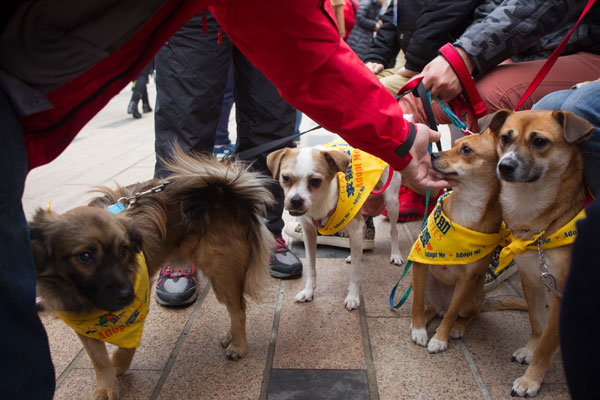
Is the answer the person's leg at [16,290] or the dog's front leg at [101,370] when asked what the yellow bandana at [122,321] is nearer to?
the dog's front leg at [101,370]

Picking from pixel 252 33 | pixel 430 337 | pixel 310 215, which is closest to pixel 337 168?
pixel 310 215

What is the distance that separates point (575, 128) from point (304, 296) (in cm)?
178

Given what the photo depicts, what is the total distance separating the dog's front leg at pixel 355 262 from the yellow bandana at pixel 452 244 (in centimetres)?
52

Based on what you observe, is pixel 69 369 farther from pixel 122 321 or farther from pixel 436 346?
pixel 436 346

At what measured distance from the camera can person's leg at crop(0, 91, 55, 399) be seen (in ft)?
2.49

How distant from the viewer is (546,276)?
1.90 meters

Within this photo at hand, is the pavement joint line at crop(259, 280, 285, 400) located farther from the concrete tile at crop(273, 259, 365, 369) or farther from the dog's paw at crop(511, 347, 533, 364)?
the dog's paw at crop(511, 347, 533, 364)

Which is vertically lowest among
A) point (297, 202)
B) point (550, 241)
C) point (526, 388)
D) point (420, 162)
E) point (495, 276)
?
point (495, 276)

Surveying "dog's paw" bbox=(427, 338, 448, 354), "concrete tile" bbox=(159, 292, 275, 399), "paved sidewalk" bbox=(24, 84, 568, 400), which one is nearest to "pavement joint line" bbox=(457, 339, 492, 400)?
"paved sidewalk" bbox=(24, 84, 568, 400)

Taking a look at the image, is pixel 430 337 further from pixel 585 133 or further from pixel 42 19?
pixel 42 19

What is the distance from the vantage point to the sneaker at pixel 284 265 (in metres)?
3.08

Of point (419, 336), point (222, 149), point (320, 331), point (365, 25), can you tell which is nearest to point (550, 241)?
point (419, 336)

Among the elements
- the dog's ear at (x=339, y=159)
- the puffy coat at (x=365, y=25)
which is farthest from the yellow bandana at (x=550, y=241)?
the puffy coat at (x=365, y=25)

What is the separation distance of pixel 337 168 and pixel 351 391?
147cm
